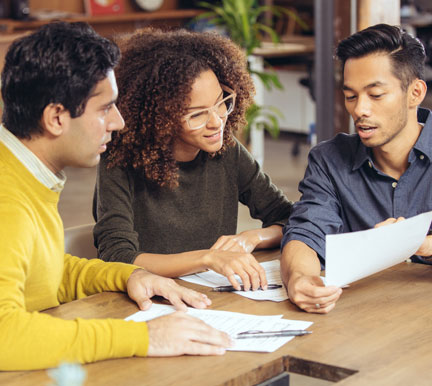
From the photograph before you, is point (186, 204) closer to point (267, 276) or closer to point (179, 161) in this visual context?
point (179, 161)

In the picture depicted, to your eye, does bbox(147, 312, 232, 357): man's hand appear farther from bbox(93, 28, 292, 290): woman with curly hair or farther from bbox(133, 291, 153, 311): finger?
bbox(93, 28, 292, 290): woman with curly hair

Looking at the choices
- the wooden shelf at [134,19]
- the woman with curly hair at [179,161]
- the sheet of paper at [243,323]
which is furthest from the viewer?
the wooden shelf at [134,19]

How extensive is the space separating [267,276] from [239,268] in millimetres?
138

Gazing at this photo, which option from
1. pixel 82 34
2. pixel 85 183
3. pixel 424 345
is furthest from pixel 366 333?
pixel 85 183

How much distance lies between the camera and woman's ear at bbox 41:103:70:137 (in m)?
1.41

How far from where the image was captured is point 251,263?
171 cm

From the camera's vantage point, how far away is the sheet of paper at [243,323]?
54.3 inches

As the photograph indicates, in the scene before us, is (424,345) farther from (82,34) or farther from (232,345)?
(82,34)

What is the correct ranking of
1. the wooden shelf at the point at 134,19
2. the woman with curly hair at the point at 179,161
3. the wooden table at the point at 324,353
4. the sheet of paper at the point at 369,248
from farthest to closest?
the wooden shelf at the point at 134,19
the woman with curly hair at the point at 179,161
the sheet of paper at the point at 369,248
the wooden table at the point at 324,353

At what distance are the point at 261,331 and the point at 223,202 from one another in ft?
2.84

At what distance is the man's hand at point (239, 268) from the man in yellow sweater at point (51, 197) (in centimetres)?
12

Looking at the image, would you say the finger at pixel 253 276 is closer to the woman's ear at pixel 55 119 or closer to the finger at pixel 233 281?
the finger at pixel 233 281

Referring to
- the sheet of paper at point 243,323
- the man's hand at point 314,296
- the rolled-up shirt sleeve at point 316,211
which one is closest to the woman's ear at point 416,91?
the rolled-up shirt sleeve at point 316,211

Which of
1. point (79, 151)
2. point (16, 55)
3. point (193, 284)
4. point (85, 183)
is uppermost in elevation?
point (16, 55)
